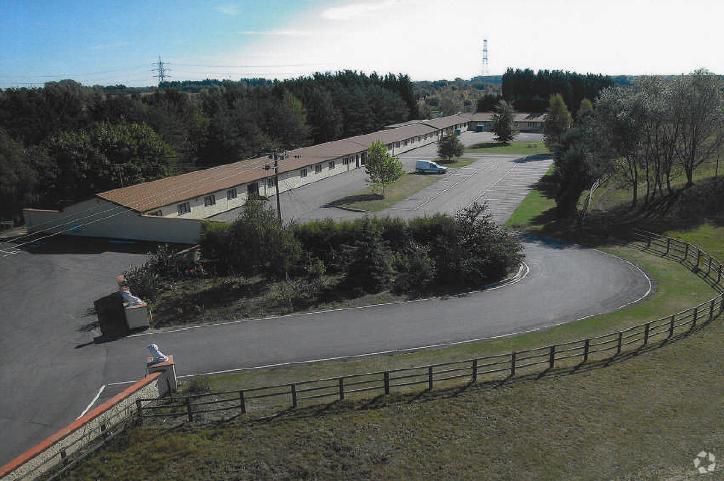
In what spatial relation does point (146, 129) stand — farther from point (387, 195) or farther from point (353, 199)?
point (387, 195)

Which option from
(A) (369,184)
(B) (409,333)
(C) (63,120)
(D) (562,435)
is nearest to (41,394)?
(B) (409,333)

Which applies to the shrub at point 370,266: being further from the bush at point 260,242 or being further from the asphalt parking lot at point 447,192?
the asphalt parking lot at point 447,192

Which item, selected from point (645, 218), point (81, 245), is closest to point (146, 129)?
point (81, 245)

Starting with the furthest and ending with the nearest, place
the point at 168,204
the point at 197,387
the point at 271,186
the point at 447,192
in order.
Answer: the point at 447,192 < the point at 271,186 < the point at 168,204 < the point at 197,387

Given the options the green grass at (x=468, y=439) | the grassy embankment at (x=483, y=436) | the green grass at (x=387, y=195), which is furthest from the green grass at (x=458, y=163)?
the green grass at (x=468, y=439)

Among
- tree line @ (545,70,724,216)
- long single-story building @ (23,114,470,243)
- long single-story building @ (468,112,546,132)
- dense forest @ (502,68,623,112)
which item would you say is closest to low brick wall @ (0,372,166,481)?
Result: long single-story building @ (23,114,470,243)

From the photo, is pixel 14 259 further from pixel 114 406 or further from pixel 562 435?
pixel 562 435

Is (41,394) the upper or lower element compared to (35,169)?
lower
